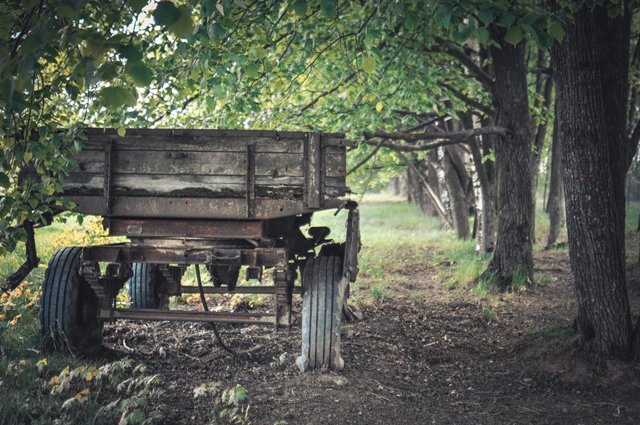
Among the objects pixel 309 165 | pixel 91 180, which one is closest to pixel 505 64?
pixel 309 165

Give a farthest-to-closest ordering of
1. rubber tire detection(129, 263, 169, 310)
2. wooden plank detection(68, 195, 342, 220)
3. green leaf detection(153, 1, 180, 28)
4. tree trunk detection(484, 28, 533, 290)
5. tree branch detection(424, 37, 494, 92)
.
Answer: tree branch detection(424, 37, 494, 92), tree trunk detection(484, 28, 533, 290), rubber tire detection(129, 263, 169, 310), wooden plank detection(68, 195, 342, 220), green leaf detection(153, 1, 180, 28)

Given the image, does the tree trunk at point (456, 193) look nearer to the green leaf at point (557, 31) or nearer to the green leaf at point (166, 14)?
the green leaf at point (557, 31)

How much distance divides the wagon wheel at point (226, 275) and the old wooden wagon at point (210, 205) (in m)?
0.56

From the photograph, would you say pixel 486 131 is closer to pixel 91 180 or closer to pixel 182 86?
pixel 182 86

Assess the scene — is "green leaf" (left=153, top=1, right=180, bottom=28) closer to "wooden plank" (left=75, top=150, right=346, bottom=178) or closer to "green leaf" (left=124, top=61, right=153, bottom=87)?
"green leaf" (left=124, top=61, right=153, bottom=87)

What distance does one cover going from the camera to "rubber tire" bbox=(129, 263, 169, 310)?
7.91 metres

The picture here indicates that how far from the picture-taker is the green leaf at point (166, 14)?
7.80 ft

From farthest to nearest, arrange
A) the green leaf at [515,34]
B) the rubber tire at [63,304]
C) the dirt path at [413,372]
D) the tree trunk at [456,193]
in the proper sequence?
1. the tree trunk at [456,193]
2. the rubber tire at [63,304]
3. the dirt path at [413,372]
4. the green leaf at [515,34]

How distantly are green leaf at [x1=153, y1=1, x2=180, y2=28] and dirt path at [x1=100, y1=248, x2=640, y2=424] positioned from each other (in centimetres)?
272

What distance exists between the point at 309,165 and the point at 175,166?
1163mm

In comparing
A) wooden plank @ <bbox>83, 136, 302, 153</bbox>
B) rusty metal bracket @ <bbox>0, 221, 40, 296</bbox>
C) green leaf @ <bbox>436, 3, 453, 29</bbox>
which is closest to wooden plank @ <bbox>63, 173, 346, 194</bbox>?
wooden plank @ <bbox>83, 136, 302, 153</bbox>

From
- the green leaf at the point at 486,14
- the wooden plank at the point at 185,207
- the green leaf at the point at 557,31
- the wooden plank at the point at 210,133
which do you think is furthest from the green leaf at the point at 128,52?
the wooden plank at the point at 185,207

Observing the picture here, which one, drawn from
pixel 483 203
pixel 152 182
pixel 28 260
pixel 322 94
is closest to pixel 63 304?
pixel 28 260

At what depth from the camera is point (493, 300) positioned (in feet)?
29.8
